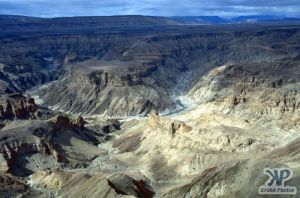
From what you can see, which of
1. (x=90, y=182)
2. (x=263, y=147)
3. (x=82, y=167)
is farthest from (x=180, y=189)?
(x=82, y=167)

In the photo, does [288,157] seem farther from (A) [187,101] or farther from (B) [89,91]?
(B) [89,91]

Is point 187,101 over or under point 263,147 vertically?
under

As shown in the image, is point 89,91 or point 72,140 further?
point 89,91

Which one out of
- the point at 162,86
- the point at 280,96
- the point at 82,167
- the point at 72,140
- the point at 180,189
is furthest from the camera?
the point at 162,86

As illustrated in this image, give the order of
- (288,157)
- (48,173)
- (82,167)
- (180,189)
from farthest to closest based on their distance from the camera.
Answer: (82,167) → (48,173) → (288,157) → (180,189)

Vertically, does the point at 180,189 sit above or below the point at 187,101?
above

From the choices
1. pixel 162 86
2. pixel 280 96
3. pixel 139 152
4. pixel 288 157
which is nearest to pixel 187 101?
pixel 162 86

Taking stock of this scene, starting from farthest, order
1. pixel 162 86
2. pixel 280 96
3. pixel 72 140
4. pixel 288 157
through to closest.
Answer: pixel 162 86, pixel 280 96, pixel 72 140, pixel 288 157

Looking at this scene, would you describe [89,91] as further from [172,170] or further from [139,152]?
[172,170]

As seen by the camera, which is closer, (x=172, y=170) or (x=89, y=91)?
(x=172, y=170)
